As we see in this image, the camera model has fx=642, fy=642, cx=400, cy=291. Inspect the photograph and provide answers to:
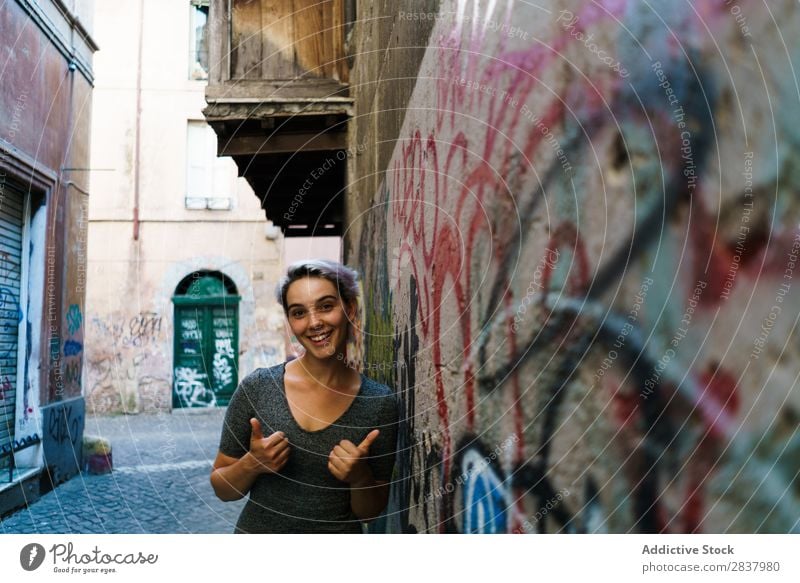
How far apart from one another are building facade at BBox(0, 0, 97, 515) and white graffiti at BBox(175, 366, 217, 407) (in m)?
4.13

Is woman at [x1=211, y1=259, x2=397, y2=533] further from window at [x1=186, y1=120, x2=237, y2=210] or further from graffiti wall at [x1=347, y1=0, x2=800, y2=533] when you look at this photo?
window at [x1=186, y1=120, x2=237, y2=210]

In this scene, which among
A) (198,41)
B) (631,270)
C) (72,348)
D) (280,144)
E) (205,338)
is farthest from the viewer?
(205,338)

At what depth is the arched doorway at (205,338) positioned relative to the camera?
786cm

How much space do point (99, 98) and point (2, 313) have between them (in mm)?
2567

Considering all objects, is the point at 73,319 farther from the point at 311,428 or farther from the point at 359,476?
the point at 359,476

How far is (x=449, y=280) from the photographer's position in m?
1.49

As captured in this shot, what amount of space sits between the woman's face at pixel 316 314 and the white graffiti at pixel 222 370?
9512 mm

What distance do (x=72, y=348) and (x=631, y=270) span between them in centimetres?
575

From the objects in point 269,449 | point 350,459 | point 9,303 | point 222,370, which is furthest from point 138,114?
point 222,370

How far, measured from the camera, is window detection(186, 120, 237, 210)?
18.1ft

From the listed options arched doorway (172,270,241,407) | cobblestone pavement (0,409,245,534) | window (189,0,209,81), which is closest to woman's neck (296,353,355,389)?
cobblestone pavement (0,409,245,534)

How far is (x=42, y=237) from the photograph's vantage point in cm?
473

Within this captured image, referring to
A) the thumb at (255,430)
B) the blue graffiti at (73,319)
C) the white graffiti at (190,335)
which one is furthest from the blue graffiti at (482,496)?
the white graffiti at (190,335)

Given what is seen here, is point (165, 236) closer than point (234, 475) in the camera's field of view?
No
